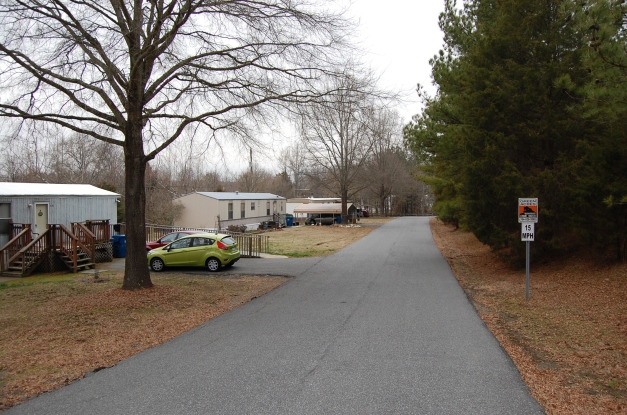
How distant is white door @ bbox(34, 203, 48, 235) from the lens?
1897 centimetres

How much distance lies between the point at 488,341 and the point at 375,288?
531cm

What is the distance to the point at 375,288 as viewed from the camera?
12.5m

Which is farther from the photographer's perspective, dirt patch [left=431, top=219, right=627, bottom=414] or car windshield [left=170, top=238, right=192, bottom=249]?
car windshield [left=170, top=238, right=192, bottom=249]

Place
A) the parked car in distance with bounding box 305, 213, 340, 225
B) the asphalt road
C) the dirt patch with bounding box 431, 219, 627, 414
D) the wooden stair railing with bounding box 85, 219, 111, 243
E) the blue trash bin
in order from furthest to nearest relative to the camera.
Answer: the parked car in distance with bounding box 305, 213, 340, 225 < the blue trash bin < the wooden stair railing with bounding box 85, 219, 111, 243 < the dirt patch with bounding box 431, 219, 627, 414 < the asphalt road

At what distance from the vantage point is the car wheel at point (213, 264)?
1656cm

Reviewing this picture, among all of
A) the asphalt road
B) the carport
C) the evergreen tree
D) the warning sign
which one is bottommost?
the asphalt road

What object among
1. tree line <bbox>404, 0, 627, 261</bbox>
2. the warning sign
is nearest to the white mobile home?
tree line <bbox>404, 0, 627, 261</bbox>

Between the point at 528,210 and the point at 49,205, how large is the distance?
18081 mm

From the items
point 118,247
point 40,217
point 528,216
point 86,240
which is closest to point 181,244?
point 86,240

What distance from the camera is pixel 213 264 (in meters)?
16.6

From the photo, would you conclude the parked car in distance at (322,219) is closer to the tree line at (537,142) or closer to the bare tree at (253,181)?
the bare tree at (253,181)

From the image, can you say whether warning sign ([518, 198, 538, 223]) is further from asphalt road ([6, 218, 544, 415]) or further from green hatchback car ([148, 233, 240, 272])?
green hatchback car ([148, 233, 240, 272])

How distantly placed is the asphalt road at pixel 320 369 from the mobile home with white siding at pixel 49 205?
12.6 metres

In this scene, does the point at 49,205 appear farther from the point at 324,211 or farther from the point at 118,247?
the point at 324,211
